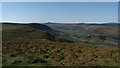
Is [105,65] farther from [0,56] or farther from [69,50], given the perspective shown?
[0,56]

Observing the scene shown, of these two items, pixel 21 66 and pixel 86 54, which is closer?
pixel 21 66

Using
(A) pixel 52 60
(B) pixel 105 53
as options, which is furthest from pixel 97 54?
(A) pixel 52 60

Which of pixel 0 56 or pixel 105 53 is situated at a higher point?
pixel 0 56

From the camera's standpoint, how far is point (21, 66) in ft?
73.0

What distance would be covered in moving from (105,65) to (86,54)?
5.11 metres

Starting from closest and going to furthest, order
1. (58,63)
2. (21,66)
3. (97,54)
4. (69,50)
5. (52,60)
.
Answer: (21,66) → (58,63) → (52,60) → (97,54) → (69,50)

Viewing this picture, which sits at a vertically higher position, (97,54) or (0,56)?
(0,56)

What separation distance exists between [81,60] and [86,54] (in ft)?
10.5

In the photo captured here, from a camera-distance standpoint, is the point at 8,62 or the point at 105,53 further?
the point at 105,53

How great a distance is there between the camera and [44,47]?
32375 mm

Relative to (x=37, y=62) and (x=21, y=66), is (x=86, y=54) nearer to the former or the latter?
(x=37, y=62)

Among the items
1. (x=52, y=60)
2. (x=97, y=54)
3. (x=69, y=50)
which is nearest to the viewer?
(x=52, y=60)

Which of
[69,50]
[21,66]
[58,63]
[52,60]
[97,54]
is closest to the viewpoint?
[21,66]

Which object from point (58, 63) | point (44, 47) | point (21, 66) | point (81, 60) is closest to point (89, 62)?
point (81, 60)
